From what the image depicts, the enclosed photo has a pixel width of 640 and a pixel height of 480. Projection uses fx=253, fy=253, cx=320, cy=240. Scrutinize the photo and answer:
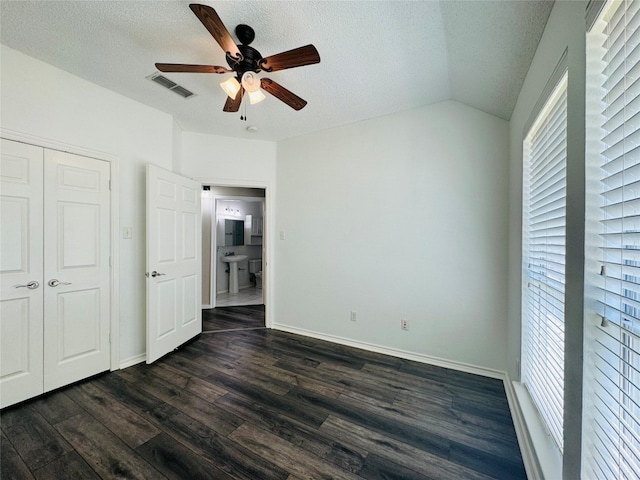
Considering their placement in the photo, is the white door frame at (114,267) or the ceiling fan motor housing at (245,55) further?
the white door frame at (114,267)

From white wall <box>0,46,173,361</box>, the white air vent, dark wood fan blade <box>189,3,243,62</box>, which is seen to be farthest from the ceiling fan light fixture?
white wall <box>0,46,173,361</box>

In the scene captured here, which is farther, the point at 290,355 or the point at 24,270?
the point at 290,355

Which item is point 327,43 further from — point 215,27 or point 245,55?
point 215,27

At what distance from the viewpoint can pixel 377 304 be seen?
116 inches

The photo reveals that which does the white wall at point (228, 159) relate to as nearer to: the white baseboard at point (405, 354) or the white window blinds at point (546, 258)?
the white baseboard at point (405, 354)

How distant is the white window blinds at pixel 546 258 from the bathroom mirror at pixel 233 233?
5464mm

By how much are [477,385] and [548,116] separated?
2.18 meters

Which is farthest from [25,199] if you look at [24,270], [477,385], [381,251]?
[477,385]

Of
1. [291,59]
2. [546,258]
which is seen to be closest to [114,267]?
[291,59]

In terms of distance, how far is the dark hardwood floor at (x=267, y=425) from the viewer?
1457 mm

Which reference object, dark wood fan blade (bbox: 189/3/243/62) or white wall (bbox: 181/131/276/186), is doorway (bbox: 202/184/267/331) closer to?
white wall (bbox: 181/131/276/186)

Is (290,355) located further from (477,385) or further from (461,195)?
(461,195)

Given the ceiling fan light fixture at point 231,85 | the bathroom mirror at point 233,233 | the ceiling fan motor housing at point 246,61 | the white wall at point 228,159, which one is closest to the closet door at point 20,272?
the white wall at point 228,159

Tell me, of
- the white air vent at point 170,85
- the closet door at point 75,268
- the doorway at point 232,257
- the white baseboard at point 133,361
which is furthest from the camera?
the doorway at point 232,257
